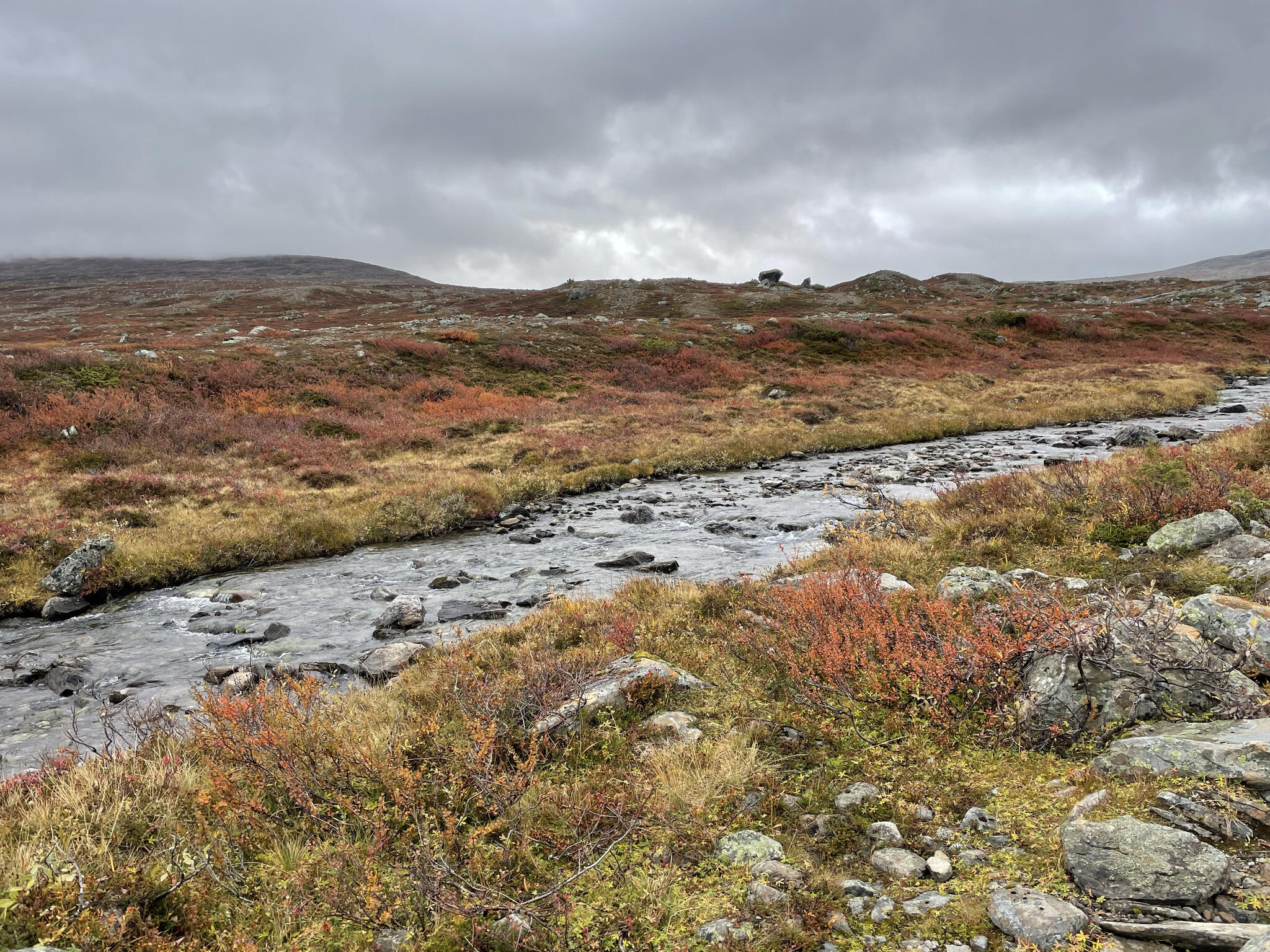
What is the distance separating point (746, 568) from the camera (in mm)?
13078

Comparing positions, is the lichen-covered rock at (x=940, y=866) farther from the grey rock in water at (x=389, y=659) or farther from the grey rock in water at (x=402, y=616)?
the grey rock in water at (x=402, y=616)

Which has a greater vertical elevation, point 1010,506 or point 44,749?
point 1010,506

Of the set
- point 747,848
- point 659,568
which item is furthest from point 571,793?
point 659,568

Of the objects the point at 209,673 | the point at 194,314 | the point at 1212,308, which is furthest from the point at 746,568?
the point at 194,314

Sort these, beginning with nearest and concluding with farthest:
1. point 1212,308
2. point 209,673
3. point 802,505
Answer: point 209,673 → point 802,505 → point 1212,308

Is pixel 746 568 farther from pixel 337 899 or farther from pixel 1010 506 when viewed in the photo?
pixel 337 899

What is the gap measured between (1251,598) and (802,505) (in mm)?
11687

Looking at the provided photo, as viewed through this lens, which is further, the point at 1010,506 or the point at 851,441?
the point at 851,441

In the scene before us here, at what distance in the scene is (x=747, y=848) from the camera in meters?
4.23

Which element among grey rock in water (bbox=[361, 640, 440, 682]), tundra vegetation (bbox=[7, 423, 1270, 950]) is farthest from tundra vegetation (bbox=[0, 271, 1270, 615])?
tundra vegetation (bbox=[7, 423, 1270, 950])

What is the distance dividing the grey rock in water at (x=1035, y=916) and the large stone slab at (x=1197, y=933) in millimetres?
176

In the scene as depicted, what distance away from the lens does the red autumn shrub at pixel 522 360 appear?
4178 cm

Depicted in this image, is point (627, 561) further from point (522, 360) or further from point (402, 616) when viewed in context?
point (522, 360)

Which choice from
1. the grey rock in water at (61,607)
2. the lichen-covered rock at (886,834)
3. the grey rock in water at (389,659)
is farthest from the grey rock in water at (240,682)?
the lichen-covered rock at (886,834)
